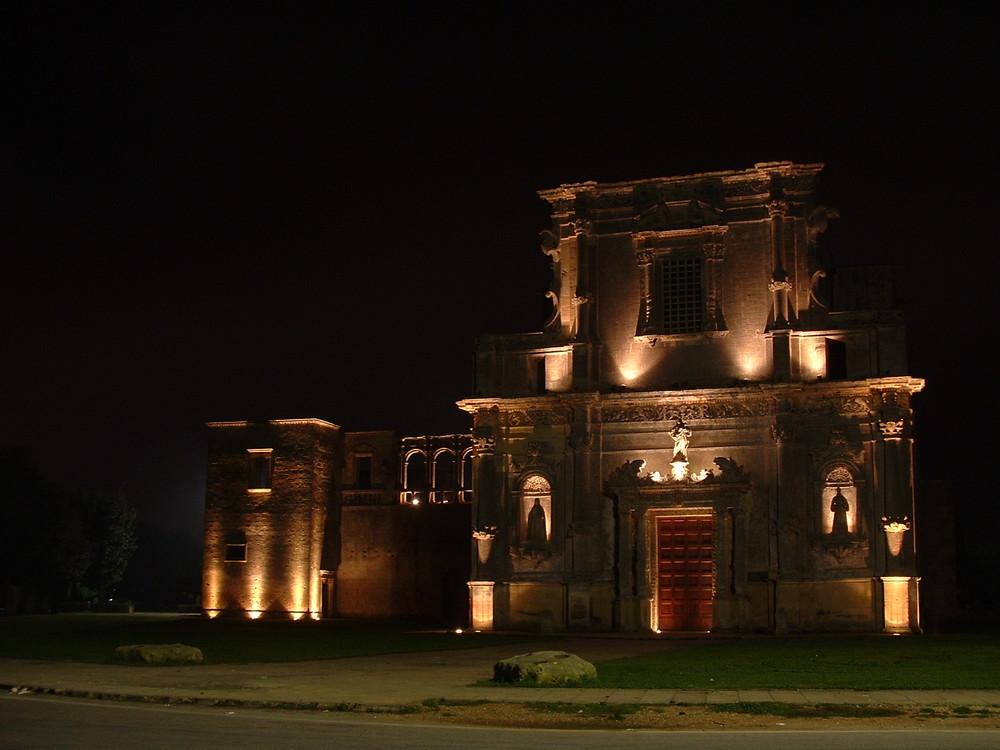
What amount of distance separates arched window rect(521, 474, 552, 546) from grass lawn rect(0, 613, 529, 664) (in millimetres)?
3999

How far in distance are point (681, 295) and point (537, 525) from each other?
9.25m

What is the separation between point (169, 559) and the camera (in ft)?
358

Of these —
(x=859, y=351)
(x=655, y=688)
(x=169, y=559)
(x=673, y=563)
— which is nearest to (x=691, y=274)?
(x=859, y=351)

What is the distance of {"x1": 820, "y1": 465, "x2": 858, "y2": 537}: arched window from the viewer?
37.6 meters

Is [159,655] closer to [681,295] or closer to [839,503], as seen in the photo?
[839,503]

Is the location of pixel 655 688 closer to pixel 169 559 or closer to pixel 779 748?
pixel 779 748

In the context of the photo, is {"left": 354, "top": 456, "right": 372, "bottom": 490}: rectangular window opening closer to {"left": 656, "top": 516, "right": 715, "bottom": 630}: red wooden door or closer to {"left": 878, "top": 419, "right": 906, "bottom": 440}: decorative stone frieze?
{"left": 656, "top": 516, "right": 715, "bottom": 630}: red wooden door

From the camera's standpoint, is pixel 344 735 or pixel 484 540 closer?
pixel 344 735

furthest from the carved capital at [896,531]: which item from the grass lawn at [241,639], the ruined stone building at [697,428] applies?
the grass lawn at [241,639]

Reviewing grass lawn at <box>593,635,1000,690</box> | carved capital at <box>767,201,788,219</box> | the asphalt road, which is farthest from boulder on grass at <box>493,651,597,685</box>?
carved capital at <box>767,201,788,219</box>

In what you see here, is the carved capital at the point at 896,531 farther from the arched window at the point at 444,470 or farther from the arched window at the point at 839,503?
the arched window at the point at 444,470

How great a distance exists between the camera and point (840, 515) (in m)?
37.8

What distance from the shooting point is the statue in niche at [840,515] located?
37.6 meters

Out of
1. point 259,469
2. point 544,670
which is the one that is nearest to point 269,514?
point 259,469
